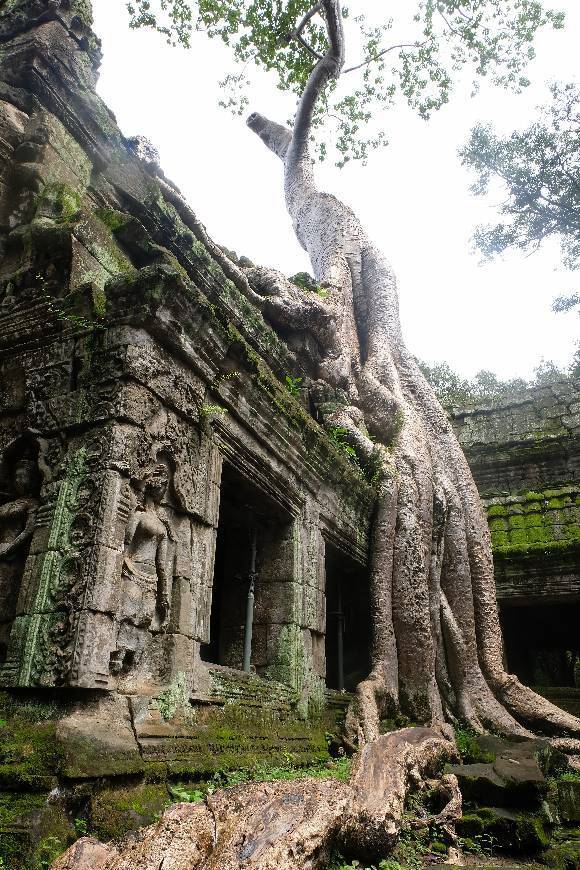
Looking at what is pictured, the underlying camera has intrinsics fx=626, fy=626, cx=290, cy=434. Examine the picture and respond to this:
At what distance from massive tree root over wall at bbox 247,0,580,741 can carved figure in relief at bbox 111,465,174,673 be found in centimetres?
252

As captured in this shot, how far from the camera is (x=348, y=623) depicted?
7578 mm

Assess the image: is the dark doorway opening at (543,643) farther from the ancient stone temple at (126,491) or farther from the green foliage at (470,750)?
the ancient stone temple at (126,491)

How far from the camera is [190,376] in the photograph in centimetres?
396

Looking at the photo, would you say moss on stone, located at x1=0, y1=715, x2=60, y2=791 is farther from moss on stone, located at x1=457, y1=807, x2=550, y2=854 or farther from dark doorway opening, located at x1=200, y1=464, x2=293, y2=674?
dark doorway opening, located at x1=200, y1=464, x2=293, y2=674

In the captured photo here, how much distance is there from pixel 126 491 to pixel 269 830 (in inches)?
66.6

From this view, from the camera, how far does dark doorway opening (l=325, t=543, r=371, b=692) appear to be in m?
7.08

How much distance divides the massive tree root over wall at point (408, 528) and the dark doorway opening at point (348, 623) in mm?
729

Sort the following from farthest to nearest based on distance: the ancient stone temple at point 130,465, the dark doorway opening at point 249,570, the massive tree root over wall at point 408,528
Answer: the massive tree root over wall at point 408,528 < the dark doorway opening at point 249,570 < the ancient stone temple at point 130,465

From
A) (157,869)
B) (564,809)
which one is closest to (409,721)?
(564,809)

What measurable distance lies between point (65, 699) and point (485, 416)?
7851 mm

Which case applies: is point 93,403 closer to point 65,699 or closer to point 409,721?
point 65,699

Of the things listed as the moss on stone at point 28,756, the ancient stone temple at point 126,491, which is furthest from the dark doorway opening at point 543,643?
the moss on stone at point 28,756

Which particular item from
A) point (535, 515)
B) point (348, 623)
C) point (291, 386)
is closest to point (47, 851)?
point (291, 386)

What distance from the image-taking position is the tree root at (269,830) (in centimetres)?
192
